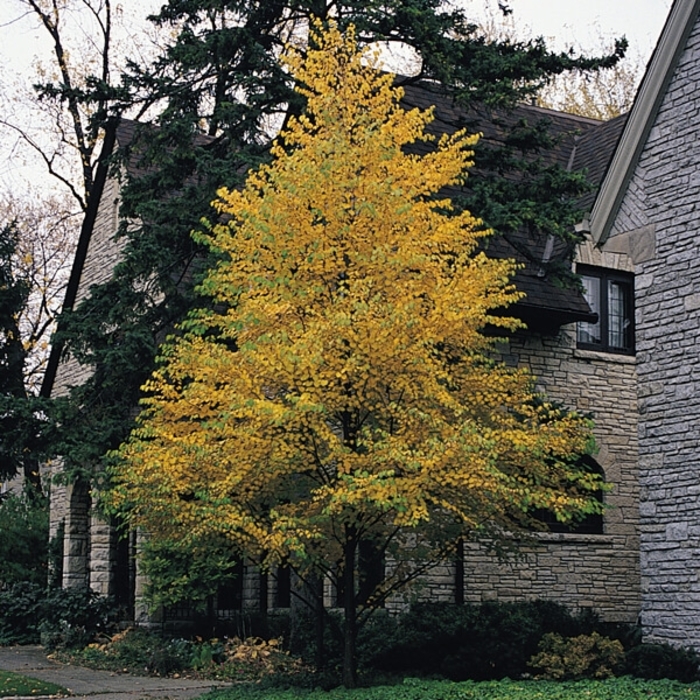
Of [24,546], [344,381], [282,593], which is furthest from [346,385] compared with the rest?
[24,546]

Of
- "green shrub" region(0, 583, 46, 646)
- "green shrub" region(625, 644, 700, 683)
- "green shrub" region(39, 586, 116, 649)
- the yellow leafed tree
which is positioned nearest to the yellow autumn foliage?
the yellow leafed tree

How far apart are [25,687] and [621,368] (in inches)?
419

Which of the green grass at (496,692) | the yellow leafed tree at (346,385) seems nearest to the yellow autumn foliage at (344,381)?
the yellow leafed tree at (346,385)

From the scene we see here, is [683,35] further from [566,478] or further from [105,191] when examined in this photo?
[105,191]

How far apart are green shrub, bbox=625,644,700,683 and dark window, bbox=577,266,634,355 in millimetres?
6849

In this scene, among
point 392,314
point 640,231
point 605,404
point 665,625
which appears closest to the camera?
point 392,314

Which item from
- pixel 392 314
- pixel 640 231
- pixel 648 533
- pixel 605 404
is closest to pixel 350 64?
pixel 392 314

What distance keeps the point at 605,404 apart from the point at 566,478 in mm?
6974

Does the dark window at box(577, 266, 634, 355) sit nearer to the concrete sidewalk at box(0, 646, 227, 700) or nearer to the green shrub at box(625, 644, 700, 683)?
the green shrub at box(625, 644, 700, 683)

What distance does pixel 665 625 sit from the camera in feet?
44.9

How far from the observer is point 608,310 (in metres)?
19.6

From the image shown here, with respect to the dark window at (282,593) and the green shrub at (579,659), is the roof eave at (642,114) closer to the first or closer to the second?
the green shrub at (579,659)

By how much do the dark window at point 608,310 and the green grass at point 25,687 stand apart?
32.3 ft

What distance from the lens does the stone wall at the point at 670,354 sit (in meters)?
13.6
